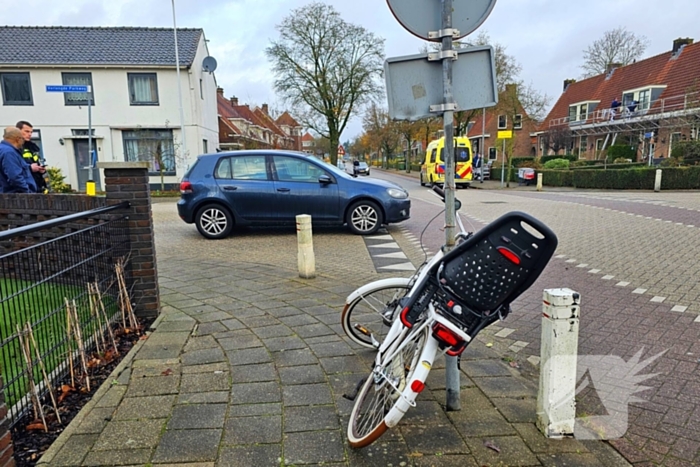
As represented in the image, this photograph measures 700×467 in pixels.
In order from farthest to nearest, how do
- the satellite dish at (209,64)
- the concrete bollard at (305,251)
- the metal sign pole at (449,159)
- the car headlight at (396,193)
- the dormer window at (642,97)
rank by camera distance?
1. the dormer window at (642,97)
2. the satellite dish at (209,64)
3. the car headlight at (396,193)
4. the concrete bollard at (305,251)
5. the metal sign pole at (449,159)

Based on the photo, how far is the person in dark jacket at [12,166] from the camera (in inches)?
251

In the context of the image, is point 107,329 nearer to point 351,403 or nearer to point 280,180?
point 351,403

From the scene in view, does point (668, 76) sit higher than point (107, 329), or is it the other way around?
point (668, 76)

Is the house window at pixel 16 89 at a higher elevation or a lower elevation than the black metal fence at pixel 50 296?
higher

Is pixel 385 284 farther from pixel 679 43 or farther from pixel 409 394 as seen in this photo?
pixel 679 43

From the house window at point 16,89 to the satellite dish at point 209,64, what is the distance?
8.72 metres

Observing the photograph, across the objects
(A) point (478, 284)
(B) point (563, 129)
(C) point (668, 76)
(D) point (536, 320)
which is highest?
(C) point (668, 76)

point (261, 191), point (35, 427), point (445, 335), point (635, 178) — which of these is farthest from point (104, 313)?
point (635, 178)

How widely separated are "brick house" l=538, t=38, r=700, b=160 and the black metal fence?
27.9m

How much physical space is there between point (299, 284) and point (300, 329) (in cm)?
155

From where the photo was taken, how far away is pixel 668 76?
3516 centimetres

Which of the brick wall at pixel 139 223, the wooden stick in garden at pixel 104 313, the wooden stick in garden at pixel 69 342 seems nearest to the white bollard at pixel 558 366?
the wooden stick in garden at pixel 69 342

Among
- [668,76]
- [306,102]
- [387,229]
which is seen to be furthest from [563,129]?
[387,229]

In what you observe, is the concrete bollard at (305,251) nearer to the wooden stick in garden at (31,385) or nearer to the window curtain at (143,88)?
the wooden stick in garden at (31,385)
